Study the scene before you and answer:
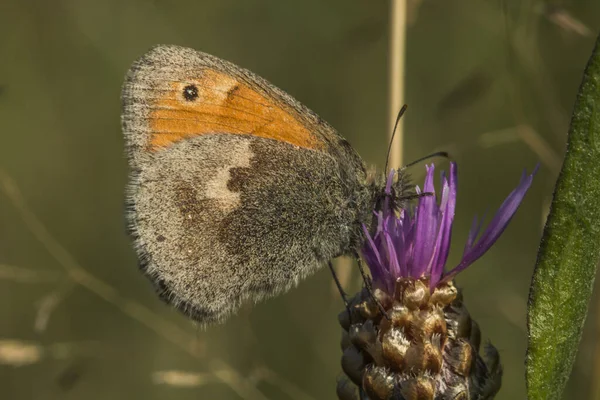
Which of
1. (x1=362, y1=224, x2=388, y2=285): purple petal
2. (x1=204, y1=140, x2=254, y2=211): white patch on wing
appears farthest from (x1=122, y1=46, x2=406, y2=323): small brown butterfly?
(x1=362, y1=224, x2=388, y2=285): purple petal

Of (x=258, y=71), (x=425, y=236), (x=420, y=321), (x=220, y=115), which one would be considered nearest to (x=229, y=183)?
(x=220, y=115)

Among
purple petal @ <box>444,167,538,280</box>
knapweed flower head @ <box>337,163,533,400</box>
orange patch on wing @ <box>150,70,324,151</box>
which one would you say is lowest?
knapweed flower head @ <box>337,163,533,400</box>

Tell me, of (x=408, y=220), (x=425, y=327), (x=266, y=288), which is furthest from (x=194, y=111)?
(x=425, y=327)

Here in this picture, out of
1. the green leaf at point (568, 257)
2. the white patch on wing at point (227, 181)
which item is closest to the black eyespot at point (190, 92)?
the white patch on wing at point (227, 181)

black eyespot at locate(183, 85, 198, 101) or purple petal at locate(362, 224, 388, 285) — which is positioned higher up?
black eyespot at locate(183, 85, 198, 101)

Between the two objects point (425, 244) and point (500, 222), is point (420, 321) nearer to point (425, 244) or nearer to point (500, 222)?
point (425, 244)

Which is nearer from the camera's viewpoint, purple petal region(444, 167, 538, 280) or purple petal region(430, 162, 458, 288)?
purple petal region(444, 167, 538, 280)

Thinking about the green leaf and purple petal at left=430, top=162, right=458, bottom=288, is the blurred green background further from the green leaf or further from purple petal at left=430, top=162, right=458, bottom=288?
the green leaf
